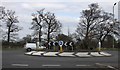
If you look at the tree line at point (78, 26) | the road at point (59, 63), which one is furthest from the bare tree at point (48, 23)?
the road at point (59, 63)

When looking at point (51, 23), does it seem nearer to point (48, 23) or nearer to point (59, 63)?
point (48, 23)

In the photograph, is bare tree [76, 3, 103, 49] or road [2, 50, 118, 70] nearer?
road [2, 50, 118, 70]

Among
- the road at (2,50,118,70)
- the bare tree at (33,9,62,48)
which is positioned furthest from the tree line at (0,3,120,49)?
the road at (2,50,118,70)

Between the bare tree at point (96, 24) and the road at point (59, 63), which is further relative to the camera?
the bare tree at point (96, 24)

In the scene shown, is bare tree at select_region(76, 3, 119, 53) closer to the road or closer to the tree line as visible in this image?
the tree line

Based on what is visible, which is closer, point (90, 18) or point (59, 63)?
point (59, 63)

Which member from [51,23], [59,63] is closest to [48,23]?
[51,23]

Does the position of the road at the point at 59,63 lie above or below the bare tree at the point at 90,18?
below

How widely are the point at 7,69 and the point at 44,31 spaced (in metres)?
66.4

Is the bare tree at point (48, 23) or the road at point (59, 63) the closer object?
the road at point (59, 63)

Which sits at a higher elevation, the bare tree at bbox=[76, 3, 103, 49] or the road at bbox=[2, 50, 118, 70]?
the bare tree at bbox=[76, 3, 103, 49]

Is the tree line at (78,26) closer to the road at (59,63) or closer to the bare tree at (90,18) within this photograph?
the bare tree at (90,18)

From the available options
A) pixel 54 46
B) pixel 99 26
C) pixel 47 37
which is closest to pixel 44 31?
pixel 47 37

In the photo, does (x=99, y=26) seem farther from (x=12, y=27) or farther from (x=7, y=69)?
(x=7, y=69)
